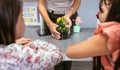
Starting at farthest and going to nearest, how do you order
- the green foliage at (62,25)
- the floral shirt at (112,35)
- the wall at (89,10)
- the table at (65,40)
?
1. the wall at (89,10)
2. the green foliage at (62,25)
3. the table at (65,40)
4. the floral shirt at (112,35)

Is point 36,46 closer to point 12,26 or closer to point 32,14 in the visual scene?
point 12,26

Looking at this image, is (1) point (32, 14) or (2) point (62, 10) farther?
(1) point (32, 14)

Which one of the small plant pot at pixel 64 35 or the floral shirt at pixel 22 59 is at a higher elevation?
the floral shirt at pixel 22 59

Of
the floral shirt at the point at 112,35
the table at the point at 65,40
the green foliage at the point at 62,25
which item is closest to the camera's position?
the floral shirt at the point at 112,35

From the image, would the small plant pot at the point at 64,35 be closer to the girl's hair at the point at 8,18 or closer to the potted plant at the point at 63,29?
the potted plant at the point at 63,29

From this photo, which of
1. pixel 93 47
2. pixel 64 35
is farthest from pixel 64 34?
pixel 93 47

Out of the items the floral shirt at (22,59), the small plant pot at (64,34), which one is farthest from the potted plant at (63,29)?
the floral shirt at (22,59)

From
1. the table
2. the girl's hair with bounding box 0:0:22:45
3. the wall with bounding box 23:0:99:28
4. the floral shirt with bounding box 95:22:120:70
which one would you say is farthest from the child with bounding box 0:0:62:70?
the wall with bounding box 23:0:99:28

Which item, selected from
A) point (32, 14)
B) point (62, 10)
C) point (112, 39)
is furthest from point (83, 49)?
point (32, 14)

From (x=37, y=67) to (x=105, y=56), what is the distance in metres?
0.34

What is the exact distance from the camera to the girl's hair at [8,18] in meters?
0.93

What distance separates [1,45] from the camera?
1.00m

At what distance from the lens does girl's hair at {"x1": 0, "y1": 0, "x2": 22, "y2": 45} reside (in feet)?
3.04

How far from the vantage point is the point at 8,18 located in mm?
937
